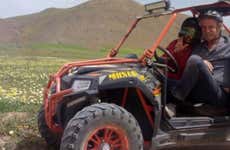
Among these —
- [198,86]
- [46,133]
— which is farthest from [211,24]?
[46,133]

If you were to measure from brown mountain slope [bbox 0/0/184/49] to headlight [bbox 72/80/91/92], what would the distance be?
296ft

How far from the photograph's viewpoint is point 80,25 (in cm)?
11269

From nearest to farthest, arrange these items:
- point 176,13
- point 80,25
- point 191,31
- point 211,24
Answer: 1. point 176,13
2. point 211,24
3. point 191,31
4. point 80,25

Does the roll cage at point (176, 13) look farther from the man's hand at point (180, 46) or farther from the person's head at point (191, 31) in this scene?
the man's hand at point (180, 46)

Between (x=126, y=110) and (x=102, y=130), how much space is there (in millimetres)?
566

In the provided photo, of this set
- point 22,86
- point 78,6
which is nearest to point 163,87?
point 22,86

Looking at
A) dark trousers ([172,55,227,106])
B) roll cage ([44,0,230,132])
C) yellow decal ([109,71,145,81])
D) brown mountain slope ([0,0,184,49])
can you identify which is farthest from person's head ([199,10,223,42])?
brown mountain slope ([0,0,184,49])

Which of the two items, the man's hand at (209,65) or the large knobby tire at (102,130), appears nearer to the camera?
the large knobby tire at (102,130)

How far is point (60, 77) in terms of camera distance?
265 inches

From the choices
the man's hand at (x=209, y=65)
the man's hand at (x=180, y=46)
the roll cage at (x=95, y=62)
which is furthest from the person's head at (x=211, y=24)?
the man's hand at (x=209, y=65)

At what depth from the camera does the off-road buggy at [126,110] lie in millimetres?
5938

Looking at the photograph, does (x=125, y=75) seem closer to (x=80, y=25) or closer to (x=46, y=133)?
(x=46, y=133)

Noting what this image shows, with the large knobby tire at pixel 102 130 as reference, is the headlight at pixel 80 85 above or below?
above

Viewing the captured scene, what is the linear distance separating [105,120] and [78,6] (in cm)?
12353
